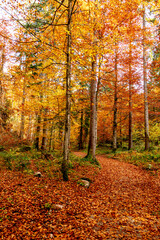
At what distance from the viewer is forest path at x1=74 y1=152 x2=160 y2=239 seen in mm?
3502

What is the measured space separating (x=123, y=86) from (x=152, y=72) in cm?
297

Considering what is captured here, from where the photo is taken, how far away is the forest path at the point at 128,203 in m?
3.50

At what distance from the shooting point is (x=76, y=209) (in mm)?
4289

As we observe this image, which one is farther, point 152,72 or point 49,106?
point 152,72

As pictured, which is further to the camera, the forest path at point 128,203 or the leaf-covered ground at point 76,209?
the forest path at point 128,203

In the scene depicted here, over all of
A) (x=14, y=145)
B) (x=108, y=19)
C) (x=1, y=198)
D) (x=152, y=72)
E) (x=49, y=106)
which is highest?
(x=108, y=19)

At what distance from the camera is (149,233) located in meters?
3.38

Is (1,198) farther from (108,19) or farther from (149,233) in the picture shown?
(108,19)

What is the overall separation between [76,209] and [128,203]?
2001 millimetres

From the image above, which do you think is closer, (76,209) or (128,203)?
(76,209)

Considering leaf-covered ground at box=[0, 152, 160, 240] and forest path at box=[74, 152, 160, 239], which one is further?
forest path at box=[74, 152, 160, 239]

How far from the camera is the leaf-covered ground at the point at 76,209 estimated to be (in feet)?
10.9

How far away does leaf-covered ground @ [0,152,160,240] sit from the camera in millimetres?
3312

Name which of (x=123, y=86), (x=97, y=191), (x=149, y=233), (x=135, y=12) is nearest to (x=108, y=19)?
(x=135, y=12)
